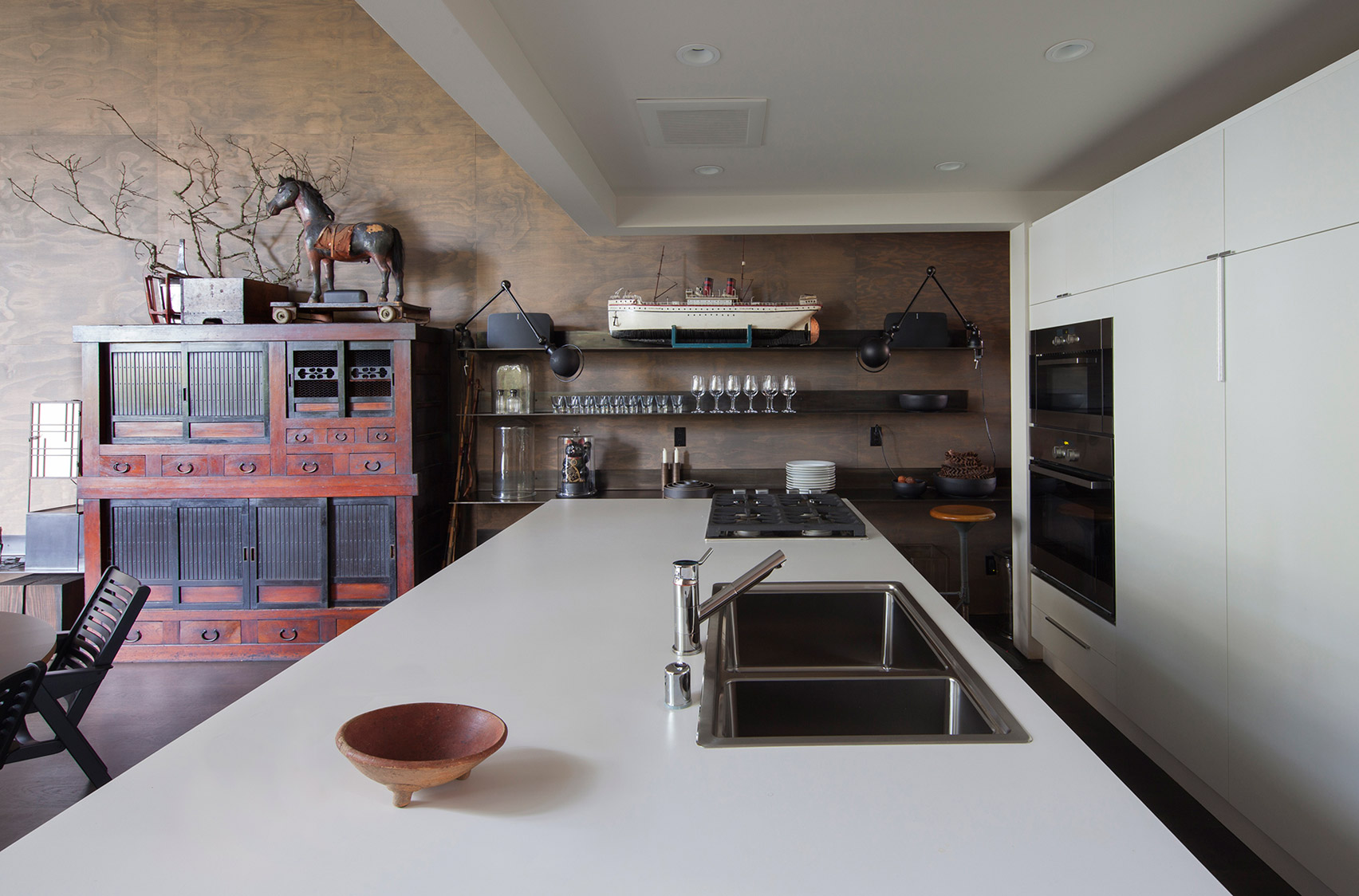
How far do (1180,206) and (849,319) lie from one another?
2.12 metres

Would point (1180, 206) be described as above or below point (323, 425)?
above

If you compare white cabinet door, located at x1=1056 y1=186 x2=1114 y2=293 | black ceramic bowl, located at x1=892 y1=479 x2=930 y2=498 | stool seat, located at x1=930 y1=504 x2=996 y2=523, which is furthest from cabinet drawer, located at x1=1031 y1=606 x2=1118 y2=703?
white cabinet door, located at x1=1056 y1=186 x2=1114 y2=293

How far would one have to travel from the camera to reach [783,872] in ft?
2.48

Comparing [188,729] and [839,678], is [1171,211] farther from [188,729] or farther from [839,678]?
[188,729]

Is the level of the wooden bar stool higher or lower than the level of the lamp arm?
lower

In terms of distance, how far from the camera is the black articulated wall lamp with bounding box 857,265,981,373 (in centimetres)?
417

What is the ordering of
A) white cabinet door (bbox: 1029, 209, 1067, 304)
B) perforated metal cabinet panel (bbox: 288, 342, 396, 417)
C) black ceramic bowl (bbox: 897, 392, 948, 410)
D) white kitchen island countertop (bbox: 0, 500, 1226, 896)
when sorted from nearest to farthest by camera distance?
white kitchen island countertop (bbox: 0, 500, 1226, 896)
white cabinet door (bbox: 1029, 209, 1067, 304)
perforated metal cabinet panel (bbox: 288, 342, 396, 417)
black ceramic bowl (bbox: 897, 392, 948, 410)

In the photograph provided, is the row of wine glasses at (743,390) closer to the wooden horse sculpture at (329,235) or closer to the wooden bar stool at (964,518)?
the wooden bar stool at (964,518)

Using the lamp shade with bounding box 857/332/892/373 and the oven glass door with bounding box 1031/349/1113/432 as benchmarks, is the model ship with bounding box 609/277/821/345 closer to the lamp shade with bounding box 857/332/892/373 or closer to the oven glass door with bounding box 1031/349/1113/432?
the lamp shade with bounding box 857/332/892/373

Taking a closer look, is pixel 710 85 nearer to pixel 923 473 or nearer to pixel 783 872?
pixel 783 872

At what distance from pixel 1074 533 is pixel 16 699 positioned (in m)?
3.59

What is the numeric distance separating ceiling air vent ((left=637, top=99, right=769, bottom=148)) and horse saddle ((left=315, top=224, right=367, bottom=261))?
195cm

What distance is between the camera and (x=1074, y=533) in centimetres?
314

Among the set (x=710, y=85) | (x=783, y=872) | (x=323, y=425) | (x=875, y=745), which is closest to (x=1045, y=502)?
(x=710, y=85)
